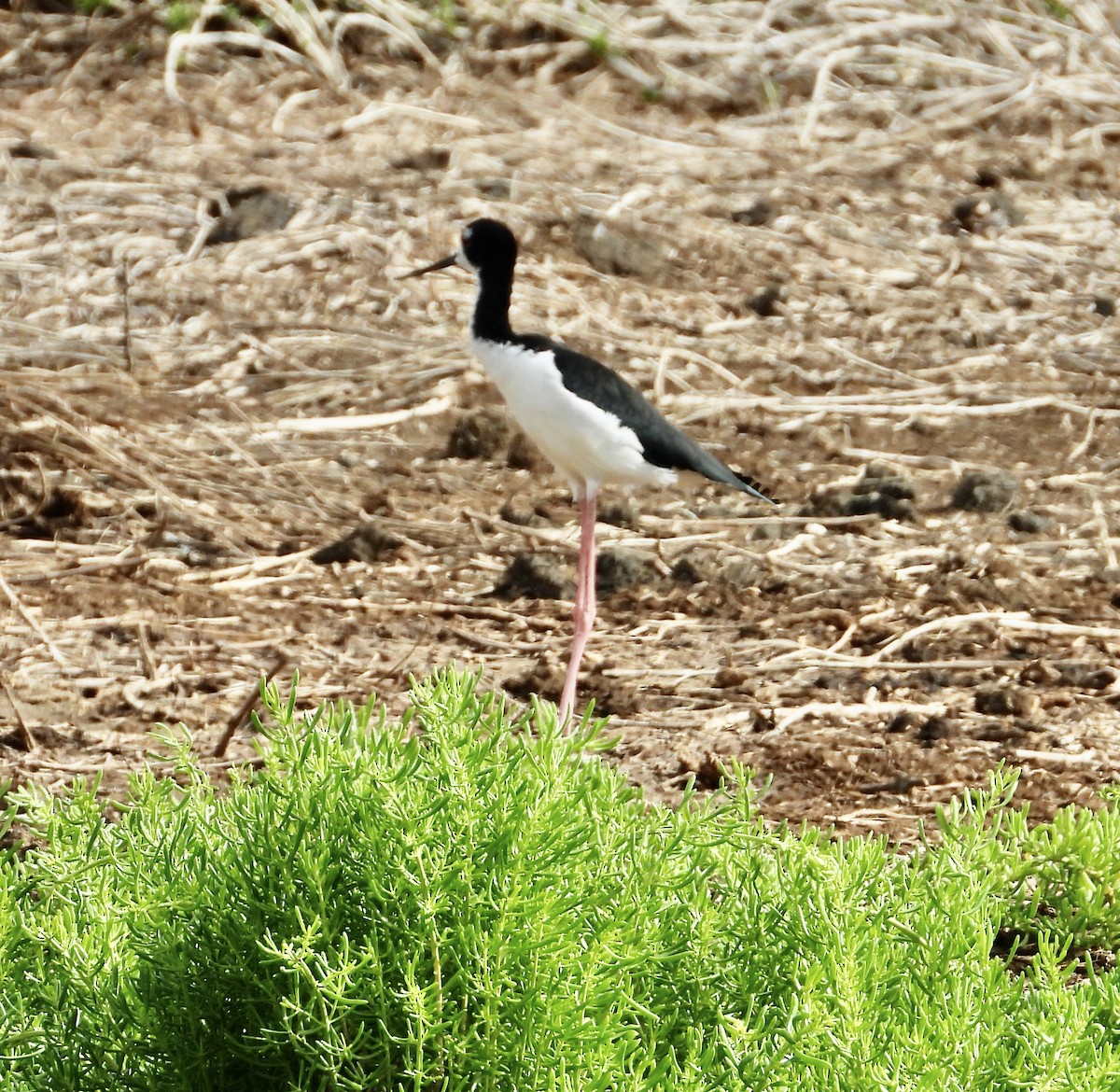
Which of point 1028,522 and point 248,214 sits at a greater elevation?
point 248,214

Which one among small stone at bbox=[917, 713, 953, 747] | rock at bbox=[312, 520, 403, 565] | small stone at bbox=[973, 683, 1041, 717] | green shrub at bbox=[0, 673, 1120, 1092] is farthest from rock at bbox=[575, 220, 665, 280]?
green shrub at bbox=[0, 673, 1120, 1092]

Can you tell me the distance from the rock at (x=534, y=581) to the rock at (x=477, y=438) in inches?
39.6

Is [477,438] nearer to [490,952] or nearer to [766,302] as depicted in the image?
[766,302]

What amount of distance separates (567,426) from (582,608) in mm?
521

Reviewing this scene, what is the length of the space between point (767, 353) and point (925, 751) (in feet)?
11.6

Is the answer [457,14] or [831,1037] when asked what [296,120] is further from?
[831,1037]

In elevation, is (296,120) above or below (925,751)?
above

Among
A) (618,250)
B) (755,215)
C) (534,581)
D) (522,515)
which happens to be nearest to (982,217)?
(755,215)

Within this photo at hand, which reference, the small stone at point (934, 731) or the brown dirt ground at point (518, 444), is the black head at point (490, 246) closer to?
the brown dirt ground at point (518, 444)

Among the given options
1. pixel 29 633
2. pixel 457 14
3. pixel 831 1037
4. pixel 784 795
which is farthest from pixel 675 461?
pixel 457 14

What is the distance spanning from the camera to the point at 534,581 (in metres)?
5.50

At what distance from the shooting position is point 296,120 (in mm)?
9422

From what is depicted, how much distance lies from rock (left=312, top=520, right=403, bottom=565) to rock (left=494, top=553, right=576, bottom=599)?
396 mm

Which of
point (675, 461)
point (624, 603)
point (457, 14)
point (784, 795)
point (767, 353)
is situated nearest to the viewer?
point (784, 795)
